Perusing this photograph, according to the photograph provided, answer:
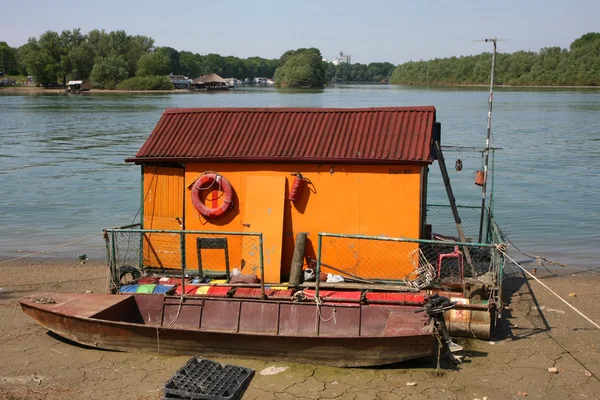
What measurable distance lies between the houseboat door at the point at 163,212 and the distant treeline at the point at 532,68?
394ft

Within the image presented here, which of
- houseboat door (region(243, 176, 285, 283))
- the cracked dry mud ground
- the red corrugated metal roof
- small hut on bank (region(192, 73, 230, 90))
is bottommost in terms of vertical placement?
the cracked dry mud ground

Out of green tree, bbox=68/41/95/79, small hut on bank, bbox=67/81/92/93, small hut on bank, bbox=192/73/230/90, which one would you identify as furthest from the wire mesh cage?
small hut on bank, bbox=192/73/230/90

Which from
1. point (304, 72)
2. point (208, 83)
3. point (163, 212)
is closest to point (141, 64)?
point (208, 83)

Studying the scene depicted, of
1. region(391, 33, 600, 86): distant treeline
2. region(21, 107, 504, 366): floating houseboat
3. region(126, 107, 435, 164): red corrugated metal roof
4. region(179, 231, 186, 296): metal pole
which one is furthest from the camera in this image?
region(391, 33, 600, 86): distant treeline

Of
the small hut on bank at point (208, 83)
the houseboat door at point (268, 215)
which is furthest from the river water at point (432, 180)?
the small hut on bank at point (208, 83)

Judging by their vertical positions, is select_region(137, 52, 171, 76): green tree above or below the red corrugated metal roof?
above

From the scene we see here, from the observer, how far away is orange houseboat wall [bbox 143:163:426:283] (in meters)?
12.4

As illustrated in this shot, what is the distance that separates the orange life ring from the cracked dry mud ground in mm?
3142

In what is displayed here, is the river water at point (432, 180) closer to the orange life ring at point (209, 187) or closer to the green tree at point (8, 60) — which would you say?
the orange life ring at point (209, 187)

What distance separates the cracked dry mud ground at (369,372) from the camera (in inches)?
387

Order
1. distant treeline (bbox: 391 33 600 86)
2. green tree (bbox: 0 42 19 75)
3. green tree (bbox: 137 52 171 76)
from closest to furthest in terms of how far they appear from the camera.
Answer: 1. distant treeline (bbox: 391 33 600 86)
2. green tree (bbox: 137 52 171 76)
3. green tree (bbox: 0 42 19 75)

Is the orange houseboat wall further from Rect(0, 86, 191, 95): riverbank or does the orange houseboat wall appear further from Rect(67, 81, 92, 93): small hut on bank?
Rect(67, 81, 92, 93): small hut on bank

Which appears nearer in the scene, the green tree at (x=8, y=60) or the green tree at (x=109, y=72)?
the green tree at (x=109, y=72)

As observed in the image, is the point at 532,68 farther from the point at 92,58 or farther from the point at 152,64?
the point at 92,58
